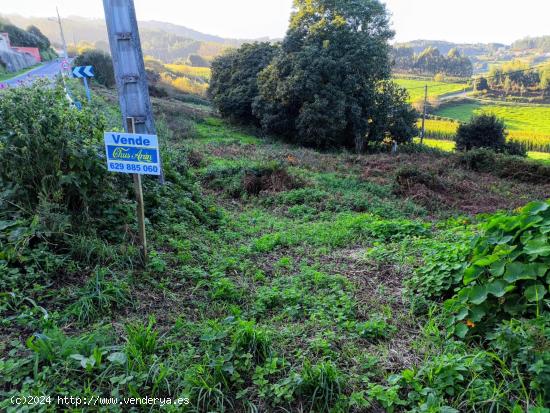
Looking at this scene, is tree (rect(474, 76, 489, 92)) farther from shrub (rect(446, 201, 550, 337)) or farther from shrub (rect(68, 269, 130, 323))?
shrub (rect(68, 269, 130, 323))

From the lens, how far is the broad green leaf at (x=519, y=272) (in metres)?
2.57

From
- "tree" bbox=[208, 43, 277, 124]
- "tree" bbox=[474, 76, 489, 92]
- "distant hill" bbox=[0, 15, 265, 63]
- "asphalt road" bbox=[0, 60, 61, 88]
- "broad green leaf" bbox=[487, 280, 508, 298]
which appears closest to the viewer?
"broad green leaf" bbox=[487, 280, 508, 298]

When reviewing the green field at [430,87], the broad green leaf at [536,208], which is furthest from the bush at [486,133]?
the green field at [430,87]

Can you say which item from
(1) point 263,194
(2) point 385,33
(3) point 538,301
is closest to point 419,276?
(3) point 538,301

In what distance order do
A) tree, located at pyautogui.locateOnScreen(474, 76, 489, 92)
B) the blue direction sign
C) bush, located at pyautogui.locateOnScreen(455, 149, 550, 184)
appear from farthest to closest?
tree, located at pyautogui.locateOnScreen(474, 76, 489, 92) < bush, located at pyautogui.locateOnScreen(455, 149, 550, 184) < the blue direction sign

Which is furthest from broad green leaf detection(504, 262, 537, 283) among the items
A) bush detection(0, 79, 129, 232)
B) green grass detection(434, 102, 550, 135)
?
green grass detection(434, 102, 550, 135)

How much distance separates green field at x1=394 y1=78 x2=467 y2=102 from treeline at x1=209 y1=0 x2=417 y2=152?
40.4 metres

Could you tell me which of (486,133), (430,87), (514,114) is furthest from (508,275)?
(430,87)

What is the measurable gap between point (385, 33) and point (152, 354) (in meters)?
25.5

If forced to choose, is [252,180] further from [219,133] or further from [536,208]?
[219,133]

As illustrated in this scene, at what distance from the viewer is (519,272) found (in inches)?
103

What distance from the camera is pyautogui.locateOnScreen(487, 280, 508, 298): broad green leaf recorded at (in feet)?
8.56

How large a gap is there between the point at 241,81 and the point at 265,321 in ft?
88.1

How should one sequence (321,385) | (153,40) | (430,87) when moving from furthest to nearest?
1. (153,40)
2. (430,87)
3. (321,385)
